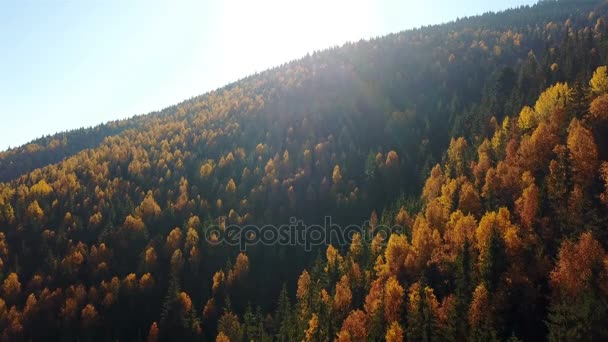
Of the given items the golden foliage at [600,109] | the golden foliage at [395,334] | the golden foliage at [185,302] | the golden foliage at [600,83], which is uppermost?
the golden foliage at [600,83]

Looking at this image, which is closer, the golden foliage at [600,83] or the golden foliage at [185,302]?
the golden foliage at [600,83]

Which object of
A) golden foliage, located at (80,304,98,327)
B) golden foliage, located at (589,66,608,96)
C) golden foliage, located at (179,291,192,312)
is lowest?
golden foliage, located at (179,291,192,312)

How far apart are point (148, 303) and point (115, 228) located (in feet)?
135

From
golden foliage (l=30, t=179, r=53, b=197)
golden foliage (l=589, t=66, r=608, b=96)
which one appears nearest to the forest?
golden foliage (l=589, t=66, r=608, b=96)

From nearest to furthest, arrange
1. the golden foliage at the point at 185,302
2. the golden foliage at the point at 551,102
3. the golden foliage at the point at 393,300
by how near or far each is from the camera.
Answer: the golden foliage at the point at 393,300
the golden foliage at the point at 551,102
the golden foliage at the point at 185,302

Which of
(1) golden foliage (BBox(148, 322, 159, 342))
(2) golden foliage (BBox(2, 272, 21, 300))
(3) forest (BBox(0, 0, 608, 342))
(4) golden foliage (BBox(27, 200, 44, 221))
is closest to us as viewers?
(3) forest (BBox(0, 0, 608, 342))

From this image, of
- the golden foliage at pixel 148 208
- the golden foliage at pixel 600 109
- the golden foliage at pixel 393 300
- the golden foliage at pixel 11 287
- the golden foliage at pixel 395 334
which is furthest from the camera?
the golden foliage at pixel 148 208

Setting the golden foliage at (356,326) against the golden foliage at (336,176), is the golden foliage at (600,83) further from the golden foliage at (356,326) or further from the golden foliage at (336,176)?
the golden foliage at (336,176)

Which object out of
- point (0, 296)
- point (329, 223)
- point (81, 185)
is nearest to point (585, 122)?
point (329, 223)

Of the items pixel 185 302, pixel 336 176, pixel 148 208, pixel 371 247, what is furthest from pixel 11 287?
pixel 336 176

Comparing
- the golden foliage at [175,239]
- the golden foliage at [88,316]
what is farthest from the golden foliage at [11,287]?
the golden foliage at [175,239]

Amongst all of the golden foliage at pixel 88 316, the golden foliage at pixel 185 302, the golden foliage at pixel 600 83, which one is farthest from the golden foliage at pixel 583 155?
the golden foliage at pixel 88 316

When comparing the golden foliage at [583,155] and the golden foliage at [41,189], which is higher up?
the golden foliage at [41,189]

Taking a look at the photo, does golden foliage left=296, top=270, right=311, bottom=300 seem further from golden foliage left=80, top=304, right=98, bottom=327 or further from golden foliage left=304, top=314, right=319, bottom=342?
golden foliage left=80, top=304, right=98, bottom=327
